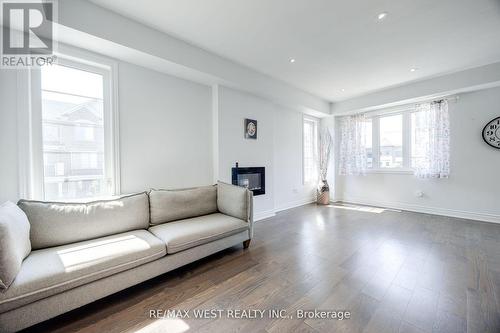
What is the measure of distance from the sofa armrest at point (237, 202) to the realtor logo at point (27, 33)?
2.41 meters

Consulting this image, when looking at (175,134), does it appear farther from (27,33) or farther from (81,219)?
(27,33)

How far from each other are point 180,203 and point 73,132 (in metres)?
1.43

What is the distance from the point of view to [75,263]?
4.74 ft

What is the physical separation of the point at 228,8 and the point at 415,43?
2468mm

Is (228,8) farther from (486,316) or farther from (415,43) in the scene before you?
(486,316)

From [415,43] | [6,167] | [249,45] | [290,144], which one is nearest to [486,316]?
[415,43]

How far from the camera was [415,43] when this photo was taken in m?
2.62

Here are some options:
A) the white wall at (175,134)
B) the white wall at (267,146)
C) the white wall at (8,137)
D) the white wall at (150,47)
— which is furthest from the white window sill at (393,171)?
the white wall at (8,137)

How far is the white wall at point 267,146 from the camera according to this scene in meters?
3.39

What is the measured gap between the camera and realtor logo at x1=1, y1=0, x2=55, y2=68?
1.75 meters

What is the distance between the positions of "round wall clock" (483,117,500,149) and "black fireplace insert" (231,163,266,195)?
3.96 metres

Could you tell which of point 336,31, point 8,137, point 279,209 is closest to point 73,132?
point 8,137

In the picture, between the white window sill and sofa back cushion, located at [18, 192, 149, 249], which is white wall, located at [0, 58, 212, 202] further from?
the white window sill

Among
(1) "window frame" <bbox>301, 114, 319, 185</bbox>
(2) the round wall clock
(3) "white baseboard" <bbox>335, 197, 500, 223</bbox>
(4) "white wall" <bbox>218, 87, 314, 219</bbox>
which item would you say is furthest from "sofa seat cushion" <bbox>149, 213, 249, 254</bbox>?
(2) the round wall clock
